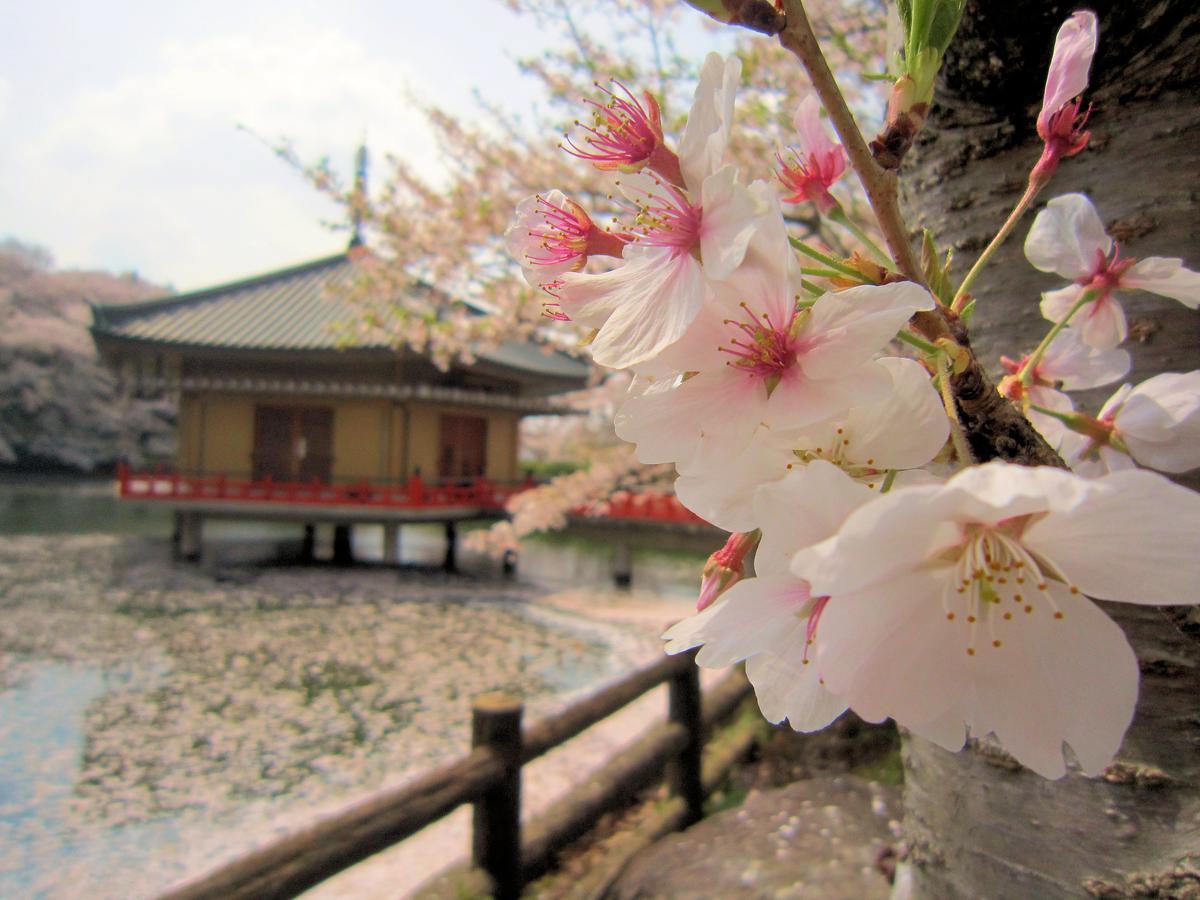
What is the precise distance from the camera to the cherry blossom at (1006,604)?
243 millimetres

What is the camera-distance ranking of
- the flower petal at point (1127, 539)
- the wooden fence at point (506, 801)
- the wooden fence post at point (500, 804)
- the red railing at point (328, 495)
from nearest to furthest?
the flower petal at point (1127, 539), the wooden fence at point (506, 801), the wooden fence post at point (500, 804), the red railing at point (328, 495)

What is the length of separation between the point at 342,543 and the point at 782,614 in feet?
41.4

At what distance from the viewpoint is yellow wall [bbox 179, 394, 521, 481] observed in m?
11.2

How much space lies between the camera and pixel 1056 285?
80cm

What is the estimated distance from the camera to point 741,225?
30cm

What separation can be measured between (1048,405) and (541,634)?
7570 mm

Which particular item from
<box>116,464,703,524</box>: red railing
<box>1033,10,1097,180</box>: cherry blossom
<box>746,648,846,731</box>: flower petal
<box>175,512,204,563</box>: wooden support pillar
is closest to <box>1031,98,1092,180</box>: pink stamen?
<box>1033,10,1097,180</box>: cherry blossom

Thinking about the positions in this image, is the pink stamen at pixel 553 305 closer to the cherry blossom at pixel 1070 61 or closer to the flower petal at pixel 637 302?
the flower petal at pixel 637 302

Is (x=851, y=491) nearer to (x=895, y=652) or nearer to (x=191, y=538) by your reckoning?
(x=895, y=652)

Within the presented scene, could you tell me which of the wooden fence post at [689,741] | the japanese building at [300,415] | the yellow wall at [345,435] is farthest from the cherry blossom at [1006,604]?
the yellow wall at [345,435]

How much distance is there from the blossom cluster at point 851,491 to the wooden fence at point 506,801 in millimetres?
1657

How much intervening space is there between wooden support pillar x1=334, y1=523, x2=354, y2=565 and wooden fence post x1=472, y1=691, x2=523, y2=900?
9.99 meters

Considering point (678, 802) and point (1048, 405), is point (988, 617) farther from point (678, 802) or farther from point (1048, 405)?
point (678, 802)

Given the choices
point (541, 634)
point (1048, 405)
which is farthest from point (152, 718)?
point (1048, 405)
